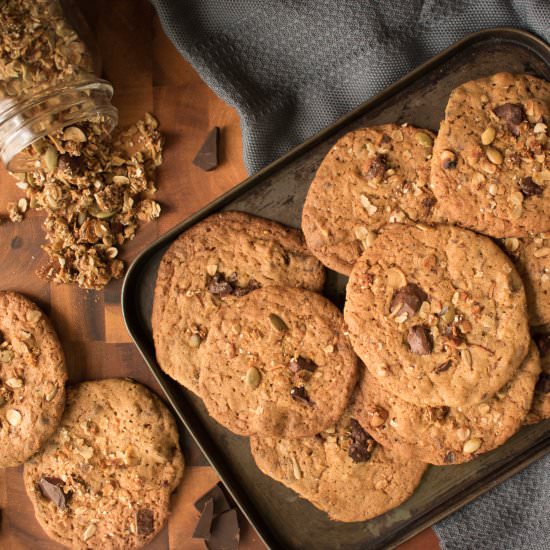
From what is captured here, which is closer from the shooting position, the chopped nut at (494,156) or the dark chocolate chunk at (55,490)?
the chopped nut at (494,156)

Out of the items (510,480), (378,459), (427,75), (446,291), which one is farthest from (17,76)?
(510,480)

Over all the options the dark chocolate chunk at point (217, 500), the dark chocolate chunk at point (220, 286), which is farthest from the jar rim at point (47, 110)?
the dark chocolate chunk at point (217, 500)

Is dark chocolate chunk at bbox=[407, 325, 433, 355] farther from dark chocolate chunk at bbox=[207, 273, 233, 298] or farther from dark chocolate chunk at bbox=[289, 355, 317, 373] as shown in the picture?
dark chocolate chunk at bbox=[207, 273, 233, 298]

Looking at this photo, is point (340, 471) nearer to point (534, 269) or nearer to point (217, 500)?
point (217, 500)

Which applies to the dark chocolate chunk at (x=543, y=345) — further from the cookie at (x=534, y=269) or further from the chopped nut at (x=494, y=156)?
the chopped nut at (x=494, y=156)

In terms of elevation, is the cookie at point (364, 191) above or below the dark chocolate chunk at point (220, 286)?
above

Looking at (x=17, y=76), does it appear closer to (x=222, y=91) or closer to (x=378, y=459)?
(x=222, y=91)
